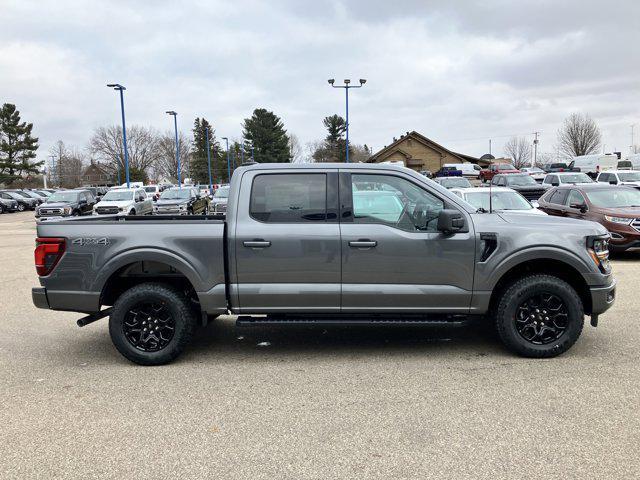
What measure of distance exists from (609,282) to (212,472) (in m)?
3.97

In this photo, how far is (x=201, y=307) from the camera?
4.77 meters

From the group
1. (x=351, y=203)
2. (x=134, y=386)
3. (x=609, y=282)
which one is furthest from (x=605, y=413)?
(x=134, y=386)

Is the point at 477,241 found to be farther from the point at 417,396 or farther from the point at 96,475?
the point at 96,475

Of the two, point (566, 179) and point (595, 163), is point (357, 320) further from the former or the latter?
point (595, 163)

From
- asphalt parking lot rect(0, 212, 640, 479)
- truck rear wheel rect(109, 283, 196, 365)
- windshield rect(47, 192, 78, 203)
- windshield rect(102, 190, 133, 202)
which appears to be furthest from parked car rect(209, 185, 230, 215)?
truck rear wheel rect(109, 283, 196, 365)

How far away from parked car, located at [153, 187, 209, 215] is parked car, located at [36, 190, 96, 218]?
371 centimetres

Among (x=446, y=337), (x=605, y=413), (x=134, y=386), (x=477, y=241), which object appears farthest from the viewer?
(x=446, y=337)

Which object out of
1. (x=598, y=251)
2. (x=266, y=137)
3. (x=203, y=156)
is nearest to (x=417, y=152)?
(x=266, y=137)

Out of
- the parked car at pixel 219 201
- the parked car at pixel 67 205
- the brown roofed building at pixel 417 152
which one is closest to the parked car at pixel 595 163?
the brown roofed building at pixel 417 152

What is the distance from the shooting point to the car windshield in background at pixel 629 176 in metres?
23.9

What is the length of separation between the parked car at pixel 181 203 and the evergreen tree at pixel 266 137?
157ft

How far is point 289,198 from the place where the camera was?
479cm

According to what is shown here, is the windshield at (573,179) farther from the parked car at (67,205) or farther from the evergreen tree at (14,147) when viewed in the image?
the evergreen tree at (14,147)

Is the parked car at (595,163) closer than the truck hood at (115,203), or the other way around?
the truck hood at (115,203)
